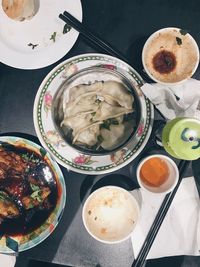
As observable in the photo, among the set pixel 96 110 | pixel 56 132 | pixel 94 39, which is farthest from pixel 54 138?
pixel 94 39

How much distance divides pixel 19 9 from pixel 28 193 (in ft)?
3.16

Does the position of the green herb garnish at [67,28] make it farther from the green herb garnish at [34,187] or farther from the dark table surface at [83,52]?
the green herb garnish at [34,187]

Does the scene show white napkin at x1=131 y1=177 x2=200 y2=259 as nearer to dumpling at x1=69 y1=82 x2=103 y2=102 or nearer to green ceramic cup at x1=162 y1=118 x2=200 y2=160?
green ceramic cup at x1=162 y1=118 x2=200 y2=160

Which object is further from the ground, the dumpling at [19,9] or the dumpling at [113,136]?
the dumpling at [19,9]

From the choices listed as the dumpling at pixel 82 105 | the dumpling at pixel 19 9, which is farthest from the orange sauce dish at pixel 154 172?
the dumpling at pixel 19 9

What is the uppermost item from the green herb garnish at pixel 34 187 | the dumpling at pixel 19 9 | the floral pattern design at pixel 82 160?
the dumpling at pixel 19 9

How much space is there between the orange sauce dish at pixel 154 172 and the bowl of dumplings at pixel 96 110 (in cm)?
19

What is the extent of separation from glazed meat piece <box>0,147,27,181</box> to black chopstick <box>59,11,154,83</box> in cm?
71

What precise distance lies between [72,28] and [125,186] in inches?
34.0

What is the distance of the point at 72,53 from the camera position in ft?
8.44

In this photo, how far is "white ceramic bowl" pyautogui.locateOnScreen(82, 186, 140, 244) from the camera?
2.48 m

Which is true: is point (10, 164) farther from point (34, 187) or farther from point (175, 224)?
point (175, 224)

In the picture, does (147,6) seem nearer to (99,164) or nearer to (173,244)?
(99,164)

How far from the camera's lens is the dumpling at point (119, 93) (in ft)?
8.19
